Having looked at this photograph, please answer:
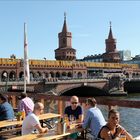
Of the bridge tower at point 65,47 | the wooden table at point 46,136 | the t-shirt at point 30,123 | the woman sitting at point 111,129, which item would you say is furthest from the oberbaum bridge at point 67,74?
the woman sitting at point 111,129

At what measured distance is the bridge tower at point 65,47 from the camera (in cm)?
9862

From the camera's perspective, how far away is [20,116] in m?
7.70

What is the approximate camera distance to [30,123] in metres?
6.07

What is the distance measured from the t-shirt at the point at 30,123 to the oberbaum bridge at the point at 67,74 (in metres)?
28.2

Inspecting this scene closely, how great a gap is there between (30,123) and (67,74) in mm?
75055

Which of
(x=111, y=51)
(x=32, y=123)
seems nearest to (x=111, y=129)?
(x=32, y=123)

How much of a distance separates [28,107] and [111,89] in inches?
2120

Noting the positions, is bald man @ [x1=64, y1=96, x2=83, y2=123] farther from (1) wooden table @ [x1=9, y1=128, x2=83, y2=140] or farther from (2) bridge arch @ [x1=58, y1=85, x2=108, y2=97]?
(2) bridge arch @ [x1=58, y1=85, x2=108, y2=97]

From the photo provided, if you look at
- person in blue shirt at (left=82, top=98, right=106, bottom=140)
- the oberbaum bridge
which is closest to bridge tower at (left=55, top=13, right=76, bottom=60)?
the oberbaum bridge

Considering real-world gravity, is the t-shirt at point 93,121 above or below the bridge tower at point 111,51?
below

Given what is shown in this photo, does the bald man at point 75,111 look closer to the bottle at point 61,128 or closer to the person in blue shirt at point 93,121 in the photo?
the person in blue shirt at point 93,121

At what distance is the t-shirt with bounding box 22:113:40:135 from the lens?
6.04m

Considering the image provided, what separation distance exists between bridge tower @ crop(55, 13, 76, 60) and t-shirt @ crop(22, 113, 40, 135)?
301 ft

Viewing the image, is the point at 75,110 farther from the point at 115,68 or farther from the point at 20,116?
the point at 115,68
